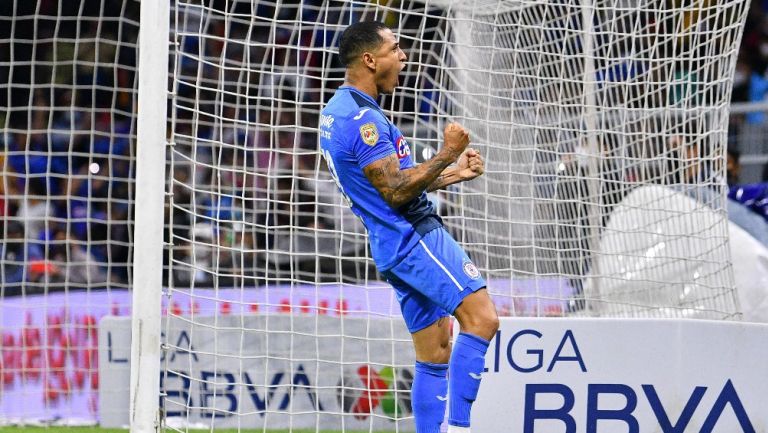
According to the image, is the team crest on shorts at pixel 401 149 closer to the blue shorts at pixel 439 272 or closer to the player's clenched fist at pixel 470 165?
the player's clenched fist at pixel 470 165

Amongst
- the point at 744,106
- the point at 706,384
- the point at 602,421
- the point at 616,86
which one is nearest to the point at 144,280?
the point at 602,421

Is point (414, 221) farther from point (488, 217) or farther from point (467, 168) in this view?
point (488, 217)

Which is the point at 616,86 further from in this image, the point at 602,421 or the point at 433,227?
the point at 433,227

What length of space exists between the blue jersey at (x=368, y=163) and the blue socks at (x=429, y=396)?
47cm

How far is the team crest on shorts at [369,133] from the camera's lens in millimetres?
4801

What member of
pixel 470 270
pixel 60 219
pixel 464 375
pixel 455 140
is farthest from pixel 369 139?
pixel 60 219

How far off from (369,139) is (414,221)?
388 mm

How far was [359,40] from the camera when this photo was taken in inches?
199

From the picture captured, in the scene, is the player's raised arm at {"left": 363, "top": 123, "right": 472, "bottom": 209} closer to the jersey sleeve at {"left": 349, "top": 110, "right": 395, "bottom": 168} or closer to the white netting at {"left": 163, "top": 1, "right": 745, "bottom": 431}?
the jersey sleeve at {"left": 349, "top": 110, "right": 395, "bottom": 168}

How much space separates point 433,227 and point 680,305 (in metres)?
2.99

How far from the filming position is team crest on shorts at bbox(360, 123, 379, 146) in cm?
480

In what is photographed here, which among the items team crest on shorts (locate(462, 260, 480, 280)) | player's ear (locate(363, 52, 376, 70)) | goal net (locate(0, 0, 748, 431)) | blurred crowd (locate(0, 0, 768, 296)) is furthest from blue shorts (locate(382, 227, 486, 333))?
blurred crowd (locate(0, 0, 768, 296))

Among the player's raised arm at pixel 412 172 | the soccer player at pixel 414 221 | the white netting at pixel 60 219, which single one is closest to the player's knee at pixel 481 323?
the soccer player at pixel 414 221

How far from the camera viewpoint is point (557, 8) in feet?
24.7
